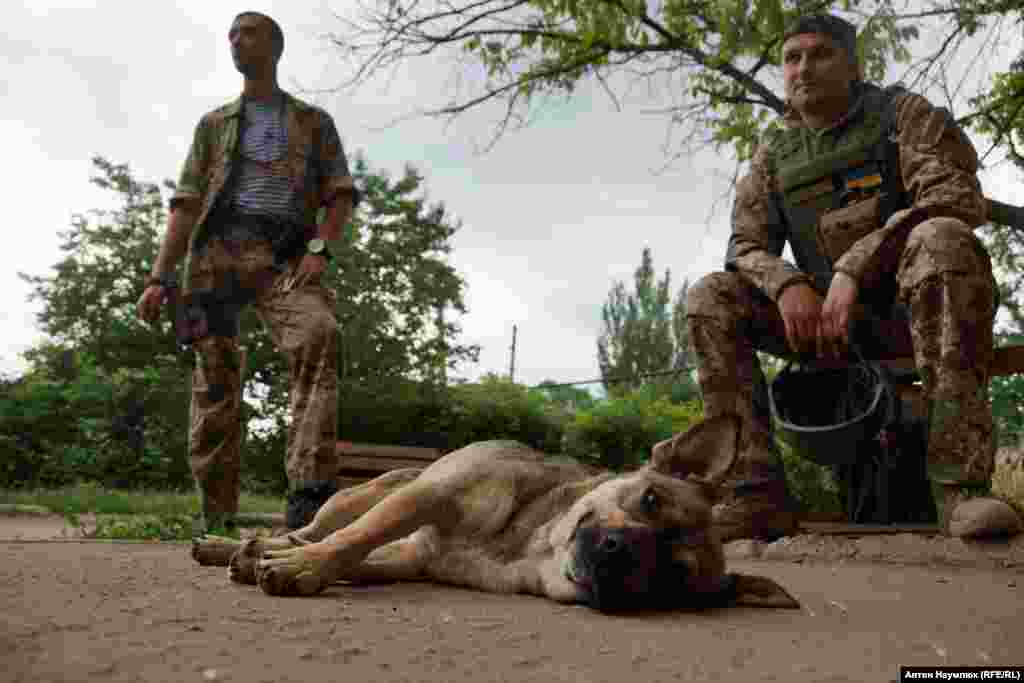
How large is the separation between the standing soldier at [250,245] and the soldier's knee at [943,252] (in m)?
2.82

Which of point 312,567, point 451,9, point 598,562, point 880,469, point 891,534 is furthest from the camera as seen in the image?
point 451,9

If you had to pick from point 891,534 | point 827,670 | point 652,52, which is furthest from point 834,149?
point 652,52

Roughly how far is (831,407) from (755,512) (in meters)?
0.67

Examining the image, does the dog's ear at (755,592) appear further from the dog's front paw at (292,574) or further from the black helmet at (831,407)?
the black helmet at (831,407)

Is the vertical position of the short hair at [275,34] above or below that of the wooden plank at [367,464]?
above

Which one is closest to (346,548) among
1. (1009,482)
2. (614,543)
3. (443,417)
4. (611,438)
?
(614,543)

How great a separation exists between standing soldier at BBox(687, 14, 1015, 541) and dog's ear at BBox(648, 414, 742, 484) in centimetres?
129

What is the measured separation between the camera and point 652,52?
8.94m

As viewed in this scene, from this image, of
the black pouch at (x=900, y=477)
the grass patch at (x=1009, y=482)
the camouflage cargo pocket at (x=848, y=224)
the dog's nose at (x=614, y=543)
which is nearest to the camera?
the dog's nose at (x=614, y=543)

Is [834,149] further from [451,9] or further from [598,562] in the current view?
[451,9]

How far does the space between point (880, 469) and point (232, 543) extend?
13.3ft

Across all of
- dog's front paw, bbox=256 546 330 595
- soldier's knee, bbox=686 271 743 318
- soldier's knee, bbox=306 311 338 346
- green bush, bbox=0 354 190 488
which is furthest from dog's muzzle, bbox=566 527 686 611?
green bush, bbox=0 354 190 488

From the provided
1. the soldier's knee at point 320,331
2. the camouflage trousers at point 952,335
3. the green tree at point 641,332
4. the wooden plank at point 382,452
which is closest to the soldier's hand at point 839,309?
the camouflage trousers at point 952,335

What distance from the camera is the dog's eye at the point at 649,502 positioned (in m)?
2.77
